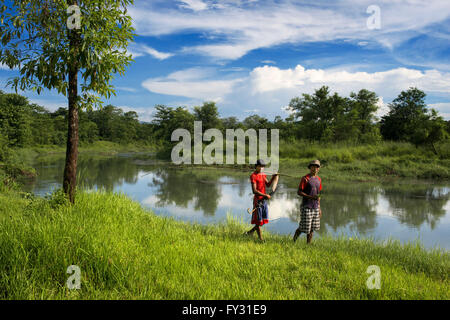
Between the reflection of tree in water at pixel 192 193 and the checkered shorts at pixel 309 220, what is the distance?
4.46 meters

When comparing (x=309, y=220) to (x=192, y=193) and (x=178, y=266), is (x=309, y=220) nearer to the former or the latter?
(x=178, y=266)

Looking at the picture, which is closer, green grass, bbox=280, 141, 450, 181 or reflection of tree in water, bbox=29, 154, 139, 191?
reflection of tree in water, bbox=29, 154, 139, 191

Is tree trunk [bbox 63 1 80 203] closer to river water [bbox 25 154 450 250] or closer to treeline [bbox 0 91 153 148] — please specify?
river water [bbox 25 154 450 250]

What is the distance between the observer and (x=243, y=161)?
24.3m

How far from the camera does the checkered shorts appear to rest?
4965mm

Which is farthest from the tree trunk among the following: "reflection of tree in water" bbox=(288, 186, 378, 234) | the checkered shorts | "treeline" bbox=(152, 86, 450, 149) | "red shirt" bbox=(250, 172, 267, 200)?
"treeline" bbox=(152, 86, 450, 149)

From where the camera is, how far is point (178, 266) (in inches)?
133

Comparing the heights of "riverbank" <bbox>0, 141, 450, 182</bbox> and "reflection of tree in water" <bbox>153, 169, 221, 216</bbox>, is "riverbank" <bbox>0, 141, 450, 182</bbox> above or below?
above

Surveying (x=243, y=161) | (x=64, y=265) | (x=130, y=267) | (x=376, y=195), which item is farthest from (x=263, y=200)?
(x=243, y=161)

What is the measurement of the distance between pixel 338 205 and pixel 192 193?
20.2ft

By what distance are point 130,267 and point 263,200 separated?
107 inches

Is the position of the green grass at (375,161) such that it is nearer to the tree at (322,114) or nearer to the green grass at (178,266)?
the tree at (322,114)
